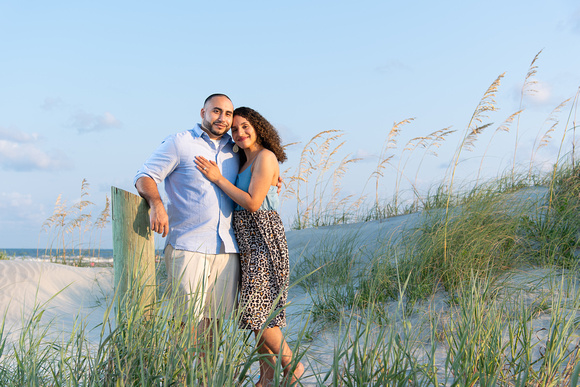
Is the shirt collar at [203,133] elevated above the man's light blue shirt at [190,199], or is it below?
above

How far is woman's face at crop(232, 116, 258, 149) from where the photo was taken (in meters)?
3.42

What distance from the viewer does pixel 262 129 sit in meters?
3.47

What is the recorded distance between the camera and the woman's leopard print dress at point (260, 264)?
3227 millimetres

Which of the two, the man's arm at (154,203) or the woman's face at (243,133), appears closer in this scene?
the man's arm at (154,203)

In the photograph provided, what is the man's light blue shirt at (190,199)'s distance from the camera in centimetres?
329

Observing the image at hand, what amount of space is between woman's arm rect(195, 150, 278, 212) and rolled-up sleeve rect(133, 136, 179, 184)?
0.18 metres

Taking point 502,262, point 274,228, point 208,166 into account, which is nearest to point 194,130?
point 208,166

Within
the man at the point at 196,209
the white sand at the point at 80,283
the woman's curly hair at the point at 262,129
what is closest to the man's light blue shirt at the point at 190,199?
the man at the point at 196,209

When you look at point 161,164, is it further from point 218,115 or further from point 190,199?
point 218,115

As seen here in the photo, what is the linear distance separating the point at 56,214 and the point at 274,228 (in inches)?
285

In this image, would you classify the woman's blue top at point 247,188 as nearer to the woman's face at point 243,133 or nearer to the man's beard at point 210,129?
the woman's face at point 243,133

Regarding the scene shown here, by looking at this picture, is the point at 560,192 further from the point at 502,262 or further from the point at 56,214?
the point at 56,214

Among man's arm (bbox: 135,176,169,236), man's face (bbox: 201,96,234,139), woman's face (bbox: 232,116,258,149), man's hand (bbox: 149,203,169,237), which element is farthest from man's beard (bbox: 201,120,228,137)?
man's hand (bbox: 149,203,169,237)

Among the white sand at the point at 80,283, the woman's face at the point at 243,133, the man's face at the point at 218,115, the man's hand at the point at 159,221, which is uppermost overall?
the man's face at the point at 218,115
